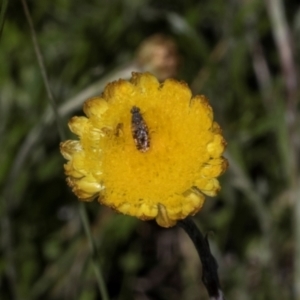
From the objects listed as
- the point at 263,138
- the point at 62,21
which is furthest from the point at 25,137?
the point at 263,138

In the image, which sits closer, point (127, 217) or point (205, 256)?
point (205, 256)

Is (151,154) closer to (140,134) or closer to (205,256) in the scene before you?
(140,134)

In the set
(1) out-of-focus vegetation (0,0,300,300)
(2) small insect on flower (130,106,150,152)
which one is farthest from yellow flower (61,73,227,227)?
(1) out-of-focus vegetation (0,0,300,300)

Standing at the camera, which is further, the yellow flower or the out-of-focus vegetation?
the out-of-focus vegetation

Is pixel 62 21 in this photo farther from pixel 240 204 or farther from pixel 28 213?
pixel 240 204

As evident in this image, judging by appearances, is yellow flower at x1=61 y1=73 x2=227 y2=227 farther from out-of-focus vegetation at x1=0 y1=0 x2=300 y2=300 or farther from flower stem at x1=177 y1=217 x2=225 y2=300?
out-of-focus vegetation at x1=0 y1=0 x2=300 y2=300

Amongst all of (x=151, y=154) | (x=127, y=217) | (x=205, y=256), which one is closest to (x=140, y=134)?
(x=151, y=154)
